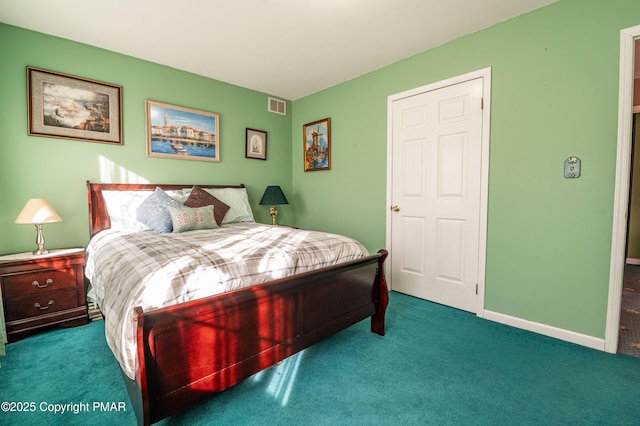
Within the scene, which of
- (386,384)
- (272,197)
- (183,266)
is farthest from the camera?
(272,197)

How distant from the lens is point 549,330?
2334mm

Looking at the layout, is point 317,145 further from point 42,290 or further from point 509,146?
point 42,290

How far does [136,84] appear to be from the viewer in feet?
10.3

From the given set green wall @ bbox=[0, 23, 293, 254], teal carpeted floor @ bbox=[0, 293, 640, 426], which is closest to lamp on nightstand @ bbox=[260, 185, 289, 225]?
green wall @ bbox=[0, 23, 293, 254]

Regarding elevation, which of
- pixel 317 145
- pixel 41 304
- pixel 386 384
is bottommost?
pixel 386 384

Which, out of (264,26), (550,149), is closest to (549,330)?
(550,149)

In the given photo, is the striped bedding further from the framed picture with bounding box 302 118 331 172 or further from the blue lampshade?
the framed picture with bounding box 302 118 331 172

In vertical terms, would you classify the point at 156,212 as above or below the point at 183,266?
above

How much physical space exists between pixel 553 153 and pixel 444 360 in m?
1.76

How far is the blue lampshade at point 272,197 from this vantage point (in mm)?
3953

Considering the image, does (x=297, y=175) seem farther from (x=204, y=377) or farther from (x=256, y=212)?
(x=204, y=377)

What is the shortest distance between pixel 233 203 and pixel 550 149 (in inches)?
122

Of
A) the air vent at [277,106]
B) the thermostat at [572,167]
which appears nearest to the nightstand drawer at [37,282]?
the air vent at [277,106]

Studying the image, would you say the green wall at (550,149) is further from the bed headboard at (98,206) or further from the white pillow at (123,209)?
the bed headboard at (98,206)
